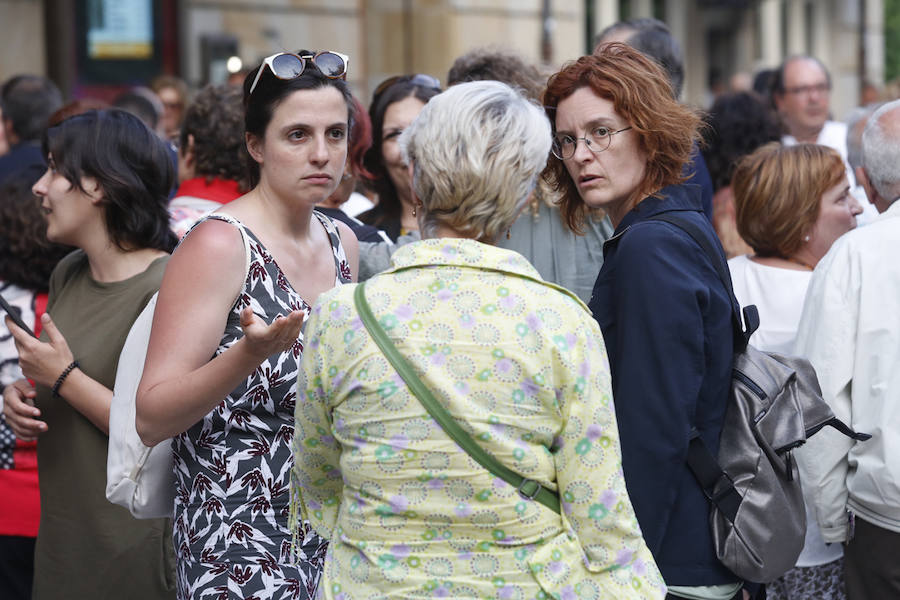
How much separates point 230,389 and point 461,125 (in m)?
0.86

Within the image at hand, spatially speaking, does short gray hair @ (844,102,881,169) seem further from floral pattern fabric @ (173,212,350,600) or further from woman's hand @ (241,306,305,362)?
woman's hand @ (241,306,305,362)

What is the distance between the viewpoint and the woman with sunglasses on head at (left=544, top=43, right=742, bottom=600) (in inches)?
103

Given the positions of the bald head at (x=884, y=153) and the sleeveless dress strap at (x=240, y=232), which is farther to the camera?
the bald head at (x=884, y=153)

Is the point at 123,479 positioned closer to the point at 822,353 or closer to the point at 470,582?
the point at 470,582

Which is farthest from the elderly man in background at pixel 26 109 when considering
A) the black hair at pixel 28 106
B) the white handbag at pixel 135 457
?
the white handbag at pixel 135 457

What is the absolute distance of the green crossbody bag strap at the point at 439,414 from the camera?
2.09m

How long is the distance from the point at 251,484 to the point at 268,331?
60cm

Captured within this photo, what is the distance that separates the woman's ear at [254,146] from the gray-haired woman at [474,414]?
89 centimetres

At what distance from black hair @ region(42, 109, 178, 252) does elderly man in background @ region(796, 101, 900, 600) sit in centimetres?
212

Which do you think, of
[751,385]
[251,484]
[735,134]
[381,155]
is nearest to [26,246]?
[381,155]

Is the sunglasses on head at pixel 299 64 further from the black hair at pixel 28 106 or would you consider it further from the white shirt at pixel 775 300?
the black hair at pixel 28 106

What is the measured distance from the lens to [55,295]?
374cm

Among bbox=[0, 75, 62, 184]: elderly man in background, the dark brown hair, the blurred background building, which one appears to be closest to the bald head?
the dark brown hair

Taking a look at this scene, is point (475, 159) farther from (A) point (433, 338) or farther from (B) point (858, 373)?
(B) point (858, 373)
